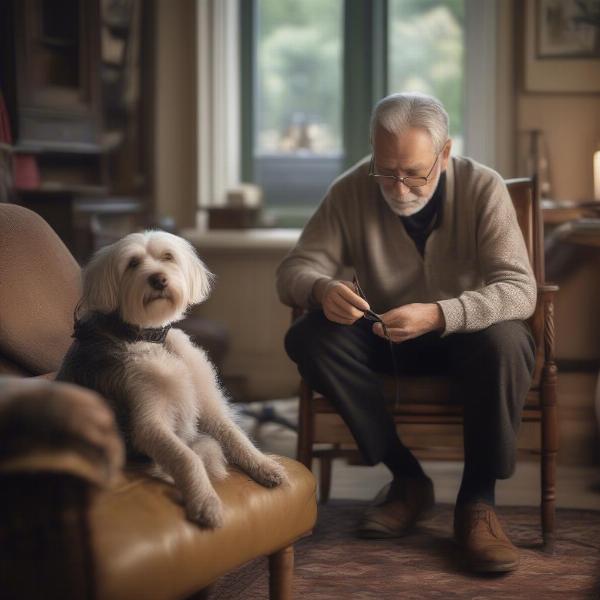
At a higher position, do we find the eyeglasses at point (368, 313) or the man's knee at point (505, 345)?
the eyeglasses at point (368, 313)

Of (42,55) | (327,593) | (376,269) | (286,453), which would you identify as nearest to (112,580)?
(327,593)

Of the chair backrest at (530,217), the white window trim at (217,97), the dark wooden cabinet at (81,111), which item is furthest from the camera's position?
the white window trim at (217,97)

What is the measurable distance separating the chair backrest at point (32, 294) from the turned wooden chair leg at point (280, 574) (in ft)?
1.97

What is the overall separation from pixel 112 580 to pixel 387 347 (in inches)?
47.0

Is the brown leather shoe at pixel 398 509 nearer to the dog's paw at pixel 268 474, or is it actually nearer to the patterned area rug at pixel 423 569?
the patterned area rug at pixel 423 569

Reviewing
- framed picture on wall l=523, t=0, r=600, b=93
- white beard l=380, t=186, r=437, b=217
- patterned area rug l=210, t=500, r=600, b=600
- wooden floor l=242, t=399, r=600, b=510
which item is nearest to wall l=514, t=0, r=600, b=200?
framed picture on wall l=523, t=0, r=600, b=93

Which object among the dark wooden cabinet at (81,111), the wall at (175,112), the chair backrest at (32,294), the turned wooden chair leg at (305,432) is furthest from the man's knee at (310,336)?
the wall at (175,112)

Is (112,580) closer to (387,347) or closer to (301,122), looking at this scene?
(387,347)

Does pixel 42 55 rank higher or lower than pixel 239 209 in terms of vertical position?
higher

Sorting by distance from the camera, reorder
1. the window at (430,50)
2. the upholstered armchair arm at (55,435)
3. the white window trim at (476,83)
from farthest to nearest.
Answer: the window at (430,50), the white window trim at (476,83), the upholstered armchair arm at (55,435)

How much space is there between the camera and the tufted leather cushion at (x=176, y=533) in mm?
1357

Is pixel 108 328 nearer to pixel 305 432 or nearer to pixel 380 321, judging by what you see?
pixel 380 321

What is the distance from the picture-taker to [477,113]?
163 inches

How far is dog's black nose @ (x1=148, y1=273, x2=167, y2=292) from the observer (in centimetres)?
165
